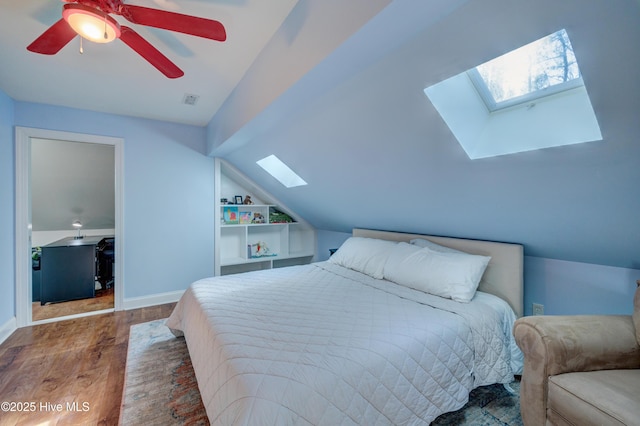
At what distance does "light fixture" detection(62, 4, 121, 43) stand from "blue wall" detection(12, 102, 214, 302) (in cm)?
220

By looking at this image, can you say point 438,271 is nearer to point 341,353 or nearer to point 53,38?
point 341,353

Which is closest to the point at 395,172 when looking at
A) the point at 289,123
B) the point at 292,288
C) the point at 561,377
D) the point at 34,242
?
the point at 289,123

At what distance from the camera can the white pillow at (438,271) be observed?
73.6 inches

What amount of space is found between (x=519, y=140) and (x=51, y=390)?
326 centimetres

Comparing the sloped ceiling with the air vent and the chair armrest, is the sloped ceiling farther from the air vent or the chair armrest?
the chair armrest

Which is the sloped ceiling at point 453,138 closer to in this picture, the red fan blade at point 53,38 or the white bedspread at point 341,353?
the white bedspread at point 341,353

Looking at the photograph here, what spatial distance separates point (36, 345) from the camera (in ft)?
7.84

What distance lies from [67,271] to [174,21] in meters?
3.91

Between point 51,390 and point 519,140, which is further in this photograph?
point 51,390

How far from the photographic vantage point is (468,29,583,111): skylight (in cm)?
120

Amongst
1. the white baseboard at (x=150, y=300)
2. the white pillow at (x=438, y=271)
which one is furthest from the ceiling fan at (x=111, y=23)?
the white baseboard at (x=150, y=300)

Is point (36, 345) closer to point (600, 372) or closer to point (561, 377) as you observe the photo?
point (561, 377)

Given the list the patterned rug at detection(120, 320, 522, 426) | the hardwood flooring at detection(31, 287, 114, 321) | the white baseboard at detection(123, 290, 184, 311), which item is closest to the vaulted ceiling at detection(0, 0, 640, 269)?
the patterned rug at detection(120, 320, 522, 426)

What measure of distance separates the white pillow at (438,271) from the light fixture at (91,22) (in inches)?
91.1
